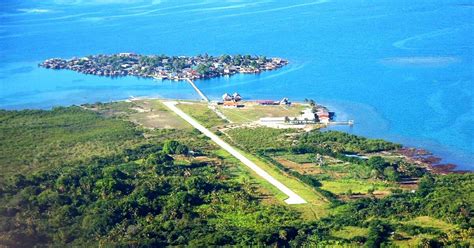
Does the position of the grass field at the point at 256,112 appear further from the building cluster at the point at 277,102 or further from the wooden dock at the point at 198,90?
the wooden dock at the point at 198,90

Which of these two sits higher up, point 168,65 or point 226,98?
point 168,65

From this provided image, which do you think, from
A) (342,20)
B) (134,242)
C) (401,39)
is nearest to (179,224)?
(134,242)

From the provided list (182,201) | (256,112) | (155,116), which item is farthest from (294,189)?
(155,116)

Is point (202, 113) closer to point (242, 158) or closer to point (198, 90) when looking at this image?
point (198, 90)

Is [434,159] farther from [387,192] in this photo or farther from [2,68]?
[2,68]

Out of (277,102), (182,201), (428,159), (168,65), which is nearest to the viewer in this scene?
(182,201)

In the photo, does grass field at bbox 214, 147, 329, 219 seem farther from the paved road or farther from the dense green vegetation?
the dense green vegetation

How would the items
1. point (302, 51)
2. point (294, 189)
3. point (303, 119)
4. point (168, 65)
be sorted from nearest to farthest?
point (294, 189), point (303, 119), point (168, 65), point (302, 51)
